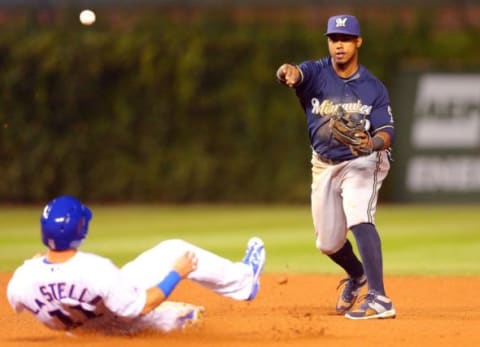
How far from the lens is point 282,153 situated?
779 inches

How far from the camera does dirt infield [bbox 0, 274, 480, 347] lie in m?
6.07

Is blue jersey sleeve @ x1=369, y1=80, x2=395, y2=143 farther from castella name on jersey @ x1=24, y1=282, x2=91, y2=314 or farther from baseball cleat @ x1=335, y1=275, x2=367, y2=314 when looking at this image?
castella name on jersey @ x1=24, y1=282, x2=91, y2=314

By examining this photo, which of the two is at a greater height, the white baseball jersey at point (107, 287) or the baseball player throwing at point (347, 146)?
the baseball player throwing at point (347, 146)

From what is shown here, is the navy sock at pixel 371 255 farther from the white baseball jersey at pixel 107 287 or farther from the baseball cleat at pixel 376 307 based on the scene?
the white baseball jersey at pixel 107 287

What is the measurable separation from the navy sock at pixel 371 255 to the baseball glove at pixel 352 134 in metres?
0.50

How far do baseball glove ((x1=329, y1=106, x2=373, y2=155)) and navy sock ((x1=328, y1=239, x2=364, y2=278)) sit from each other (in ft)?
2.76

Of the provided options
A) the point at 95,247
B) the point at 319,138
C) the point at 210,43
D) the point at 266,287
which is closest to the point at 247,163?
the point at 210,43

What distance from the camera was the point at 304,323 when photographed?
267 inches

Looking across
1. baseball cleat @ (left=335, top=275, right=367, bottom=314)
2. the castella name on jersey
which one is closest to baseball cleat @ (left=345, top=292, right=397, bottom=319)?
baseball cleat @ (left=335, top=275, right=367, bottom=314)

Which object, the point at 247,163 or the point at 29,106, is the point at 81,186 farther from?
the point at 247,163

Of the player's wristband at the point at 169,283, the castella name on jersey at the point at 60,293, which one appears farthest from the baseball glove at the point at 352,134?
the castella name on jersey at the point at 60,293

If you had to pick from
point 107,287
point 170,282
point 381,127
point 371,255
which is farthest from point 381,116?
point 107,287

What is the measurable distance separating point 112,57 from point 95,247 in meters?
7.69

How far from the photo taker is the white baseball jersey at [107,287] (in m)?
5.62
